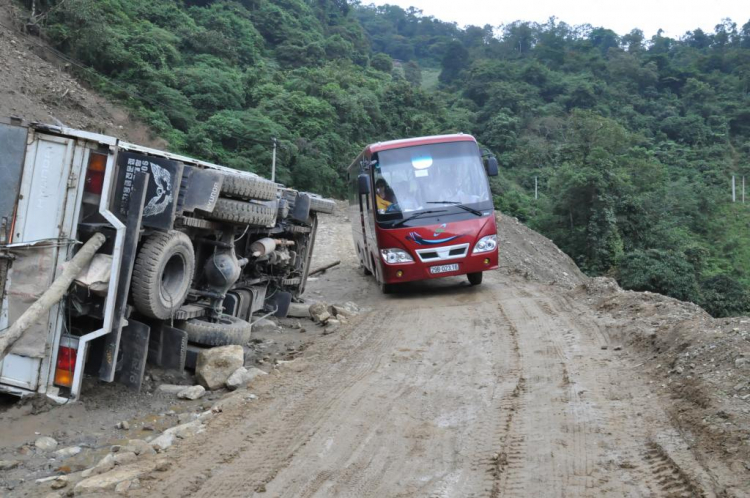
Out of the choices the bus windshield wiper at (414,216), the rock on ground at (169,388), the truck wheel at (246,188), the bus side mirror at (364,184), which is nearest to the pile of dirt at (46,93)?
the bus side mirror at (364,184)

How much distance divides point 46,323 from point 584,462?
161 inches

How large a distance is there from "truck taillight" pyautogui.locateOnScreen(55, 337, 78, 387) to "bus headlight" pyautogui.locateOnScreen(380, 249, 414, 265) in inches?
253

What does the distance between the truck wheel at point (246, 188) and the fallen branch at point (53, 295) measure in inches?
69.0

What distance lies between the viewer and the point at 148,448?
14.8 feet

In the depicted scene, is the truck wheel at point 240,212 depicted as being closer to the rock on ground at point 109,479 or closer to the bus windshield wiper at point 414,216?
the rock on ground at point 109,479

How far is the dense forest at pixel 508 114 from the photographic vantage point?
97.5 ft

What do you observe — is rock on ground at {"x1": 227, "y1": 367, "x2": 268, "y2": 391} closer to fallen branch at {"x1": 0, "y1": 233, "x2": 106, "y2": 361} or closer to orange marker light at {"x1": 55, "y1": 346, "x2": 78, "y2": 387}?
orange marker light at {"x1": 55, "y1": 346, "x2": 78, "y2": 387}

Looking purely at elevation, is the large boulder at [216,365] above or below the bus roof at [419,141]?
below

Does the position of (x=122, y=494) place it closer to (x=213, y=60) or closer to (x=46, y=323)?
(x=46, y=323)

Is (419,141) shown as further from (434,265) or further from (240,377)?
(240,377)

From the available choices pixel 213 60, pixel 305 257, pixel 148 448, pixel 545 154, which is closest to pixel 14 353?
pixel 148 448

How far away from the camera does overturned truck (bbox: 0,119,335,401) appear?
5.11m

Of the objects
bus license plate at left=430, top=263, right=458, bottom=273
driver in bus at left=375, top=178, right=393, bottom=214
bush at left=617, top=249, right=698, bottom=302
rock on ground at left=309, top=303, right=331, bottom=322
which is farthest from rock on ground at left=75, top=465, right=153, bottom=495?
bush at left=617, top=249, right=698, bottom=302

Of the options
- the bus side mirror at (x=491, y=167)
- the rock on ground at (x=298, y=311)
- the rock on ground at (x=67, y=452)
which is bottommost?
the rock on ground at (x=67, y=452)
